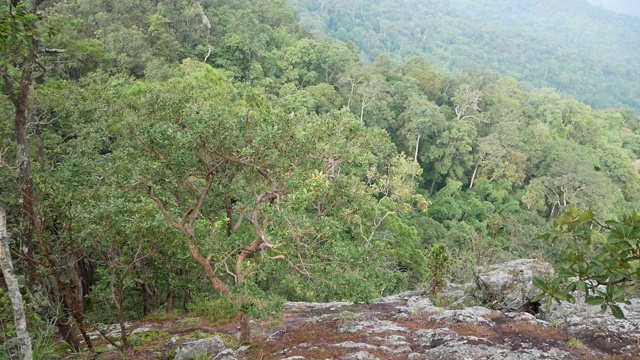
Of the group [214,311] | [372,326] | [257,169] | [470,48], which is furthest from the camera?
[470,48]

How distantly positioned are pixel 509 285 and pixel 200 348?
6.08m

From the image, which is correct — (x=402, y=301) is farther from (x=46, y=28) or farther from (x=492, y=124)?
(x=492, y=124)

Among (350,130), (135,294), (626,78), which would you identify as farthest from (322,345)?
(626,78)

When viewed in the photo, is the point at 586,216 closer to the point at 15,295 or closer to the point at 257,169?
the point at 257,169

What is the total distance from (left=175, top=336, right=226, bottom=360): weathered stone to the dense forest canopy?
0.56 metres

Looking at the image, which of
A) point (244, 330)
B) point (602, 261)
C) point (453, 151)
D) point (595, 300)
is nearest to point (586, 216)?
point (602, 261)

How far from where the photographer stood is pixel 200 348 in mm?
7312

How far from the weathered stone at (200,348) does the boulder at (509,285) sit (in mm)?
5323

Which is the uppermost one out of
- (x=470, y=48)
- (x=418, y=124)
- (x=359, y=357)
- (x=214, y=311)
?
(x=470, y=48)

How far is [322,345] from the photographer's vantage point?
705cm

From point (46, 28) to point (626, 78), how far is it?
527 ft

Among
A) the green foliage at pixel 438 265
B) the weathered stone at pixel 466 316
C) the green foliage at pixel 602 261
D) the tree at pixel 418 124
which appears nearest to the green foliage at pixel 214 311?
the weathered stone at pixel 466 316

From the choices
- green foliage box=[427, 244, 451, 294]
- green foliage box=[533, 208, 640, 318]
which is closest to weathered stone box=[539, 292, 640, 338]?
green foliage box=[427, 244, 451, 294]

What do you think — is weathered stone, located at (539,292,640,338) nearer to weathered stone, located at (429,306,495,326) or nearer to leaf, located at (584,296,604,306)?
weathered stone, located at (429,306,495,326)
